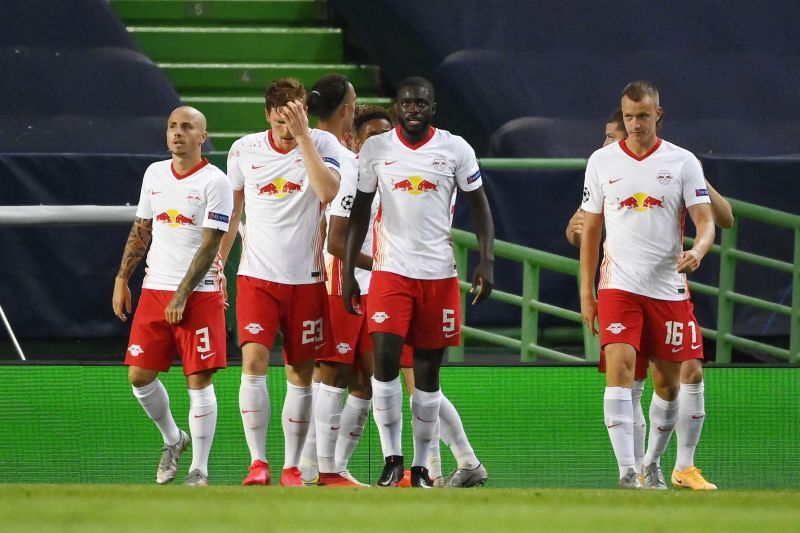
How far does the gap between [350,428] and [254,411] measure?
0.61 metres

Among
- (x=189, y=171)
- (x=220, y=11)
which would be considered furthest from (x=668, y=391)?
(x=220, y=11)

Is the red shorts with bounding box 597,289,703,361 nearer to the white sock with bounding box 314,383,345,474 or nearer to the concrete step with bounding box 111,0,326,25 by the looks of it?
the white sock with bounding box 314,383,345,474

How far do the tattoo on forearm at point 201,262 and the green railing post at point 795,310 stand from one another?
4.99 meters

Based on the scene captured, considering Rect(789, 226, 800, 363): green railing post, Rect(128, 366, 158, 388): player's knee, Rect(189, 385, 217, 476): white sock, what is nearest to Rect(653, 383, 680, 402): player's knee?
Rect(189, 385, 217, 476): white sock

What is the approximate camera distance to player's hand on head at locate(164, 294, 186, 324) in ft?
24.0

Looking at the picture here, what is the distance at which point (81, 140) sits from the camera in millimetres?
12203

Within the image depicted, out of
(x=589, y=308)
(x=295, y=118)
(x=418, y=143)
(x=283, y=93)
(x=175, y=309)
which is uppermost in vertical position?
(x=283, y=93)

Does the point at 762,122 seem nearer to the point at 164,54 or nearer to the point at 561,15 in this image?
the point at 561,15

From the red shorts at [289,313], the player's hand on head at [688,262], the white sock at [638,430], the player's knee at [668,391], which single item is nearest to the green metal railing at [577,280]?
the white sock at [638,430]

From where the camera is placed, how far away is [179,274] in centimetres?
747

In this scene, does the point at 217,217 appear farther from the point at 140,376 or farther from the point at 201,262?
the point at 140,376

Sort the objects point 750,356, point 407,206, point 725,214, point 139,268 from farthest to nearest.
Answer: point 750,356, point 139,268, point 725,214, point 407,206

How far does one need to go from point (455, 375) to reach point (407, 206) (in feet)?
7.76

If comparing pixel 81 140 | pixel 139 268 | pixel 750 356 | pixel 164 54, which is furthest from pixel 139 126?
pixel 750 356
